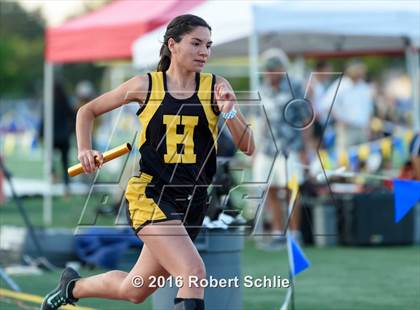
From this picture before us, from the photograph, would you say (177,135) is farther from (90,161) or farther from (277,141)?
(277,141)

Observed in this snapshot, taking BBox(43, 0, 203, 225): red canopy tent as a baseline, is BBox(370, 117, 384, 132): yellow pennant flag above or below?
below

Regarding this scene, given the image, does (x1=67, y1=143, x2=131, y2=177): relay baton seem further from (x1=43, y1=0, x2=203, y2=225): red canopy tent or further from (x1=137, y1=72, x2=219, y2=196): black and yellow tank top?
(x1=43, y1=0, x2=203, y2=225): red canopy tent

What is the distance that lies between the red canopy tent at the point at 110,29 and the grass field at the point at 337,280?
2816 mm

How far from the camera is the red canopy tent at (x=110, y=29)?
1346 centimetres

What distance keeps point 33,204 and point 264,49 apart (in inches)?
195

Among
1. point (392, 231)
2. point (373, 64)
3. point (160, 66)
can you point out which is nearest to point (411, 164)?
point (392, 231)

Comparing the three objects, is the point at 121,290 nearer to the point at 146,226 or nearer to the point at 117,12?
the point at 146,226

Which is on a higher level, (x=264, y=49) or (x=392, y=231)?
(x=264, y=49)

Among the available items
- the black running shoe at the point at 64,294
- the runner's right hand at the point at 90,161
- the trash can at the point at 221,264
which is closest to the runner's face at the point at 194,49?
the runner's right hand at the point at 90,161

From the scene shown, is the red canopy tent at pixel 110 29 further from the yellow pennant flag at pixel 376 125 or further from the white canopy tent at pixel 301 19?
the yellow pennant flag at pixel 376 125

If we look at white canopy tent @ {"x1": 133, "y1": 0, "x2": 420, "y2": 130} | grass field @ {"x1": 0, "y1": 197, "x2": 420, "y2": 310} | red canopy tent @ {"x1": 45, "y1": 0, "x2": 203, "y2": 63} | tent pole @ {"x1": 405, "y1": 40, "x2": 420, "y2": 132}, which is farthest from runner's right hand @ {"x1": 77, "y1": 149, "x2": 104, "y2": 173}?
tent pole @ {"x1": 405, "y1": 40, "x2": 420, "y2": 132}

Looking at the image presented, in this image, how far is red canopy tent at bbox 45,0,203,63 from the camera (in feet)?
44.2

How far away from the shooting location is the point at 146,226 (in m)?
5.68

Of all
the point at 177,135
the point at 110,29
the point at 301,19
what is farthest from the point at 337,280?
the point at 110,29
